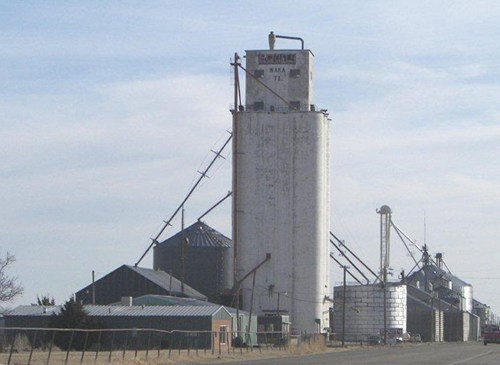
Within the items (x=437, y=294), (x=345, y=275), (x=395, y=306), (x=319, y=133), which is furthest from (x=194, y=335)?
(x=437, y=294)

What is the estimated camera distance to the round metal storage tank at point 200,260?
119 metres

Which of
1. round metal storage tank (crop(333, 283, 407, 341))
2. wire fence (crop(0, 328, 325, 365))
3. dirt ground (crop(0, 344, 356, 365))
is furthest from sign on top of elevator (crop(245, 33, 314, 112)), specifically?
dirt ground (crop(0, 344, 356, 365))

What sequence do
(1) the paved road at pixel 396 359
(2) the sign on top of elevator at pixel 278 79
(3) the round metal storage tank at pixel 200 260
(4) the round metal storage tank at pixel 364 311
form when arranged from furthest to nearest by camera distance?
(4) the round metal storage tank at pixel 364 311, (3) the round metal storage tank at pixel 200 260, (2) the sign on top of elevator at pixel 278 79, (1) the paved road at pixel 396 359

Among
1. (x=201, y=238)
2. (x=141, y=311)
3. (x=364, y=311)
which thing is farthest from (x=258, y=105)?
(x=364, y=311)

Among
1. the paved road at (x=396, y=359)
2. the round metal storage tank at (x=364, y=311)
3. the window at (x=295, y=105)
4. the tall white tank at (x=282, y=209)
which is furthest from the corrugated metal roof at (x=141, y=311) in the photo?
the round metal storage tank at (x=364, y=311)

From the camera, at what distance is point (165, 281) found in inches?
4360

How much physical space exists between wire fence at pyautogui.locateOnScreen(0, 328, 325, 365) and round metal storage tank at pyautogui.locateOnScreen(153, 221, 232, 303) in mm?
28002

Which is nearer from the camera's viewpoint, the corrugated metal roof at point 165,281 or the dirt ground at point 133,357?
the dirt ground at point 133,357

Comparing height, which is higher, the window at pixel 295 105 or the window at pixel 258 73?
the window at pixel 258 73

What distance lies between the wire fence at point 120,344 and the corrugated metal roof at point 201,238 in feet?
95.8

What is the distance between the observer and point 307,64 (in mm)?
106750

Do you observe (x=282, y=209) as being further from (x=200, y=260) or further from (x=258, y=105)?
(x=200, y=260)

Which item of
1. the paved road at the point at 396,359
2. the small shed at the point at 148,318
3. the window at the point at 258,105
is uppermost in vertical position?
the window at the point at 258,105

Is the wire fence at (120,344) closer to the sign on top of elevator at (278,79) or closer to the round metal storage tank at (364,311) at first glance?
the sign on top of elevator at (278,79)
